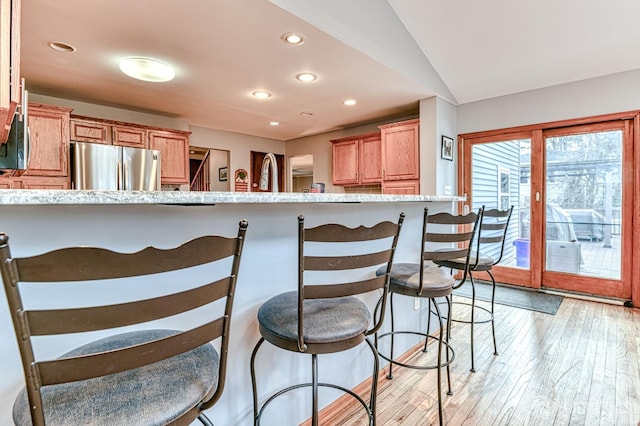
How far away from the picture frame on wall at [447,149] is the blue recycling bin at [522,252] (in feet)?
4.61

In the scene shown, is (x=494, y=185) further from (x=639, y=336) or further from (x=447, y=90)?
(x=639, y=336)

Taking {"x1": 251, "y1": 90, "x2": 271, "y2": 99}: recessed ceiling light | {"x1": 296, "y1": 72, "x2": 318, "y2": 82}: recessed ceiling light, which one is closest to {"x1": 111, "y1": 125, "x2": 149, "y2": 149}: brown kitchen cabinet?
{"x1": 251, "y1": 90, "x2": 271, "y2": 99}: recessed ceiling light

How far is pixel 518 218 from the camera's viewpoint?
4.26 meters

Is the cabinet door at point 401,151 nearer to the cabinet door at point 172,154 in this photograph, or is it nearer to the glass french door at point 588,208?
the glass french door at point 588,208

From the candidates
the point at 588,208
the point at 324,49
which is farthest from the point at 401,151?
the point at 588,208

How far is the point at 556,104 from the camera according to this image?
385cm

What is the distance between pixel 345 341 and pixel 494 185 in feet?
14.0

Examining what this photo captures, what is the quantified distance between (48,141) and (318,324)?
4.08 meters

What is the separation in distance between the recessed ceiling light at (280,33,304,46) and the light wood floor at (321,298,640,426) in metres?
2.59

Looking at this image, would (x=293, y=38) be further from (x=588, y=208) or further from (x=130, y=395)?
(x=588, y=208)

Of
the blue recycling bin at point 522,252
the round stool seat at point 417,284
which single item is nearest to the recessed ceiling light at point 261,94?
the round stool seat at point 417,284

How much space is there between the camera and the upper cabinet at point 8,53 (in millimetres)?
812

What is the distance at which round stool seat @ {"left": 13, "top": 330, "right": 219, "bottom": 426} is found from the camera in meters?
0.64

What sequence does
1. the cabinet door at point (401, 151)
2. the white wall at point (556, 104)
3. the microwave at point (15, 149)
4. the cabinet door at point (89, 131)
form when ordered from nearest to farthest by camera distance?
the microwave at point (15, 149), the white wall at point (556, 104), the cabinet door at point (89, 131), the cabinet door at point (401, 151)
